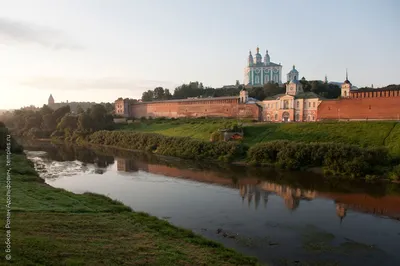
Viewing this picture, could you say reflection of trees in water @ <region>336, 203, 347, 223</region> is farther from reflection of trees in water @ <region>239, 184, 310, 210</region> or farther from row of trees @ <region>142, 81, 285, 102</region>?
row of trees @ <region>142, 81, 285, 102</region>

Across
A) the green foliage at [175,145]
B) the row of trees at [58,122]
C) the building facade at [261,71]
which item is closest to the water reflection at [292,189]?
the green foliage at [175,145]

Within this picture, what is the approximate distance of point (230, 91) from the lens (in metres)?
49.9

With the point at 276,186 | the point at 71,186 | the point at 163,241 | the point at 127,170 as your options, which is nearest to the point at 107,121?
the point at 127,170

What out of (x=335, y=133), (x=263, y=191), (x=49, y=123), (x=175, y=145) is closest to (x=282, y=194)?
(x=263, y=191)

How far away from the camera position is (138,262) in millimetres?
5742

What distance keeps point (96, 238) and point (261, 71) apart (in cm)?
6575

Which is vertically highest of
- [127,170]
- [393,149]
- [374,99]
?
[374,99]

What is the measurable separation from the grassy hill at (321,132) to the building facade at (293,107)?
371 centimetres

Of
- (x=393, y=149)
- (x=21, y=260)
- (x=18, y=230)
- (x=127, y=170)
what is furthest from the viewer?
(x=127, y=170)

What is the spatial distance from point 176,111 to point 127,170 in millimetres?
20651

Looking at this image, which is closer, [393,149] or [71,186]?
[71,186]

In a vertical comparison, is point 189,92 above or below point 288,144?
above

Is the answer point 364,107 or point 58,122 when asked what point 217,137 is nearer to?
point 364,107

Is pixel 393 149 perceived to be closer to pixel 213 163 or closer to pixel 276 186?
pixel 276 186
